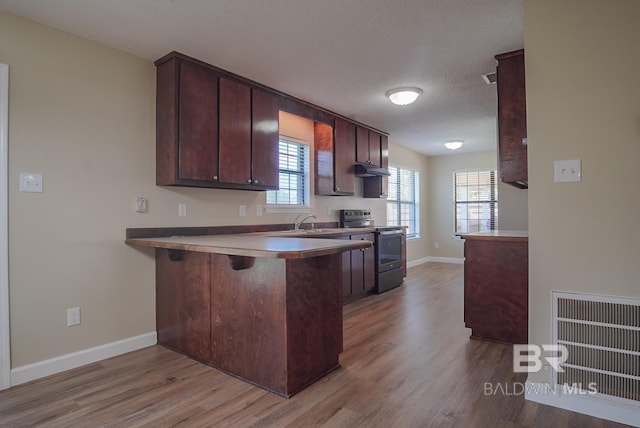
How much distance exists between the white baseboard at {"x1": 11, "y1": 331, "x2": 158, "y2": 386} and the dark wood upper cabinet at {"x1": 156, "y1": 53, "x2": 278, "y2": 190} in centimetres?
130

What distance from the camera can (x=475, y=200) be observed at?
7449mm

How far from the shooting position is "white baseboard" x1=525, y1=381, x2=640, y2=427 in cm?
174

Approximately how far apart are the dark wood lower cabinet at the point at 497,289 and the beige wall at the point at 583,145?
2.67 feet

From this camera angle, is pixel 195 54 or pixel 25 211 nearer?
pixel 25 211

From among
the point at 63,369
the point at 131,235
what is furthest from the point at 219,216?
the point at 63,369

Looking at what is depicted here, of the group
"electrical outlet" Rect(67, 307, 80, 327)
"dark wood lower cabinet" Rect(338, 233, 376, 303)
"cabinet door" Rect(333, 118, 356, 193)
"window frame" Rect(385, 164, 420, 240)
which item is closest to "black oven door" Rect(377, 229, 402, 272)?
"dark wood lower cabinet" Rect(338, 233, 376, 303)

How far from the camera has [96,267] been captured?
2.64 meters

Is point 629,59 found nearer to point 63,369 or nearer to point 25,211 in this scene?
point 25,211

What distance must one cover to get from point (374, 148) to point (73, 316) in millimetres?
4192

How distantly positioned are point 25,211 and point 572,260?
131 inches

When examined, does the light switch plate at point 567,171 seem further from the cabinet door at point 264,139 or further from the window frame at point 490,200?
the window frame at point 490,200

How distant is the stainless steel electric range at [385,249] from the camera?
4737 millimetres

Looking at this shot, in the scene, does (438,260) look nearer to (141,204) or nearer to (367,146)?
(367,146)

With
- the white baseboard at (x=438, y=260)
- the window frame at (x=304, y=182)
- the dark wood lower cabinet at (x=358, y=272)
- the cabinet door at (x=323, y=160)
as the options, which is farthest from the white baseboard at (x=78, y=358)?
the white baseboard at (x=438, y=260)
